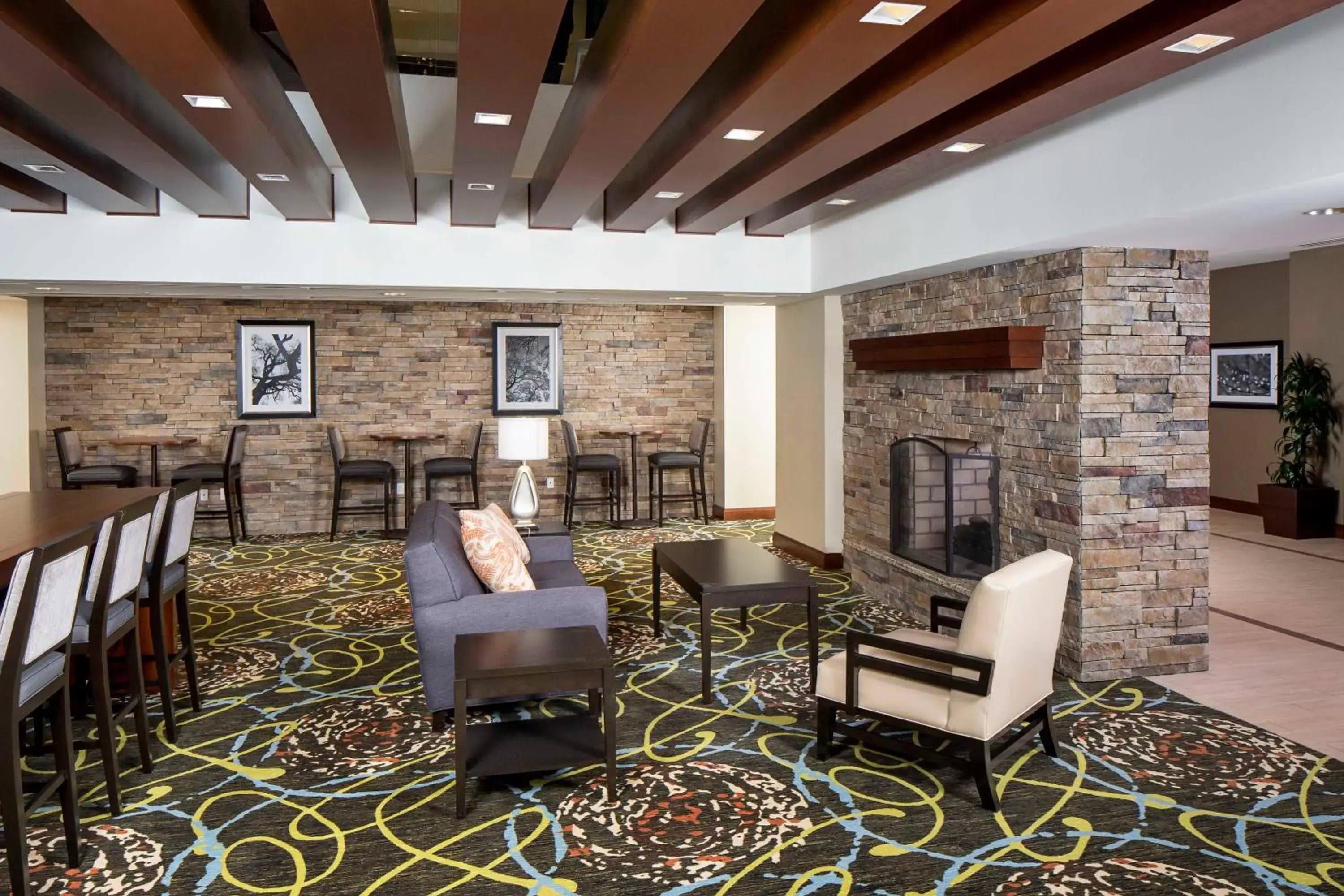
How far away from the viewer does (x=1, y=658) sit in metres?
2.53

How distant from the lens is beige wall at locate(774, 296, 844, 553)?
7000mm

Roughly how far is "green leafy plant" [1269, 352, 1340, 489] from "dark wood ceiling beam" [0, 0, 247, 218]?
8411 mm

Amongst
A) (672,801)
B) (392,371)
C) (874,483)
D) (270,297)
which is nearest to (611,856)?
(672,801)

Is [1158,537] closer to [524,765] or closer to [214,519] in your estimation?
[524,765]

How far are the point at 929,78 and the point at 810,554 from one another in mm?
4813

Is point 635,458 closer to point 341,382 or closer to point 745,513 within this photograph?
point 745,513

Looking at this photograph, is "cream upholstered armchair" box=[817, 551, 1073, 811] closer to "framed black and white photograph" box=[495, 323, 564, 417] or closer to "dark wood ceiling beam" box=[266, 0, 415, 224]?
"dark wood ceiling beam" box=[266, 0, 415, 224]

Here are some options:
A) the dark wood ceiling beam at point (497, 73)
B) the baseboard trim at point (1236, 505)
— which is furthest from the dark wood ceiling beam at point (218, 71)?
the baseboard trim at point (1236, 505)

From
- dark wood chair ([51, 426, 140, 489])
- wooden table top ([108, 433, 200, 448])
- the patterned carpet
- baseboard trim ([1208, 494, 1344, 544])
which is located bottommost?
the patterned carpet

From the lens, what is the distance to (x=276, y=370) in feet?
29.6

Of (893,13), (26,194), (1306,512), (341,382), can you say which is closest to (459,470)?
(341,382)

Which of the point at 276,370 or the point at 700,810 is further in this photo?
the point at 276,370

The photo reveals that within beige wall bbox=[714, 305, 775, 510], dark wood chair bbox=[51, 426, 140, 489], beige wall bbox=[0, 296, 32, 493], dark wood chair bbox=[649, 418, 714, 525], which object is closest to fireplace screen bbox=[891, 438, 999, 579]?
dark wood chair bbox=[649, 418, 714, 525]

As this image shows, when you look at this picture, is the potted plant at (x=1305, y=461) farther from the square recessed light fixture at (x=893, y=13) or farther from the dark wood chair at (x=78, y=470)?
the dark wood chair at (x=78, y=470)
